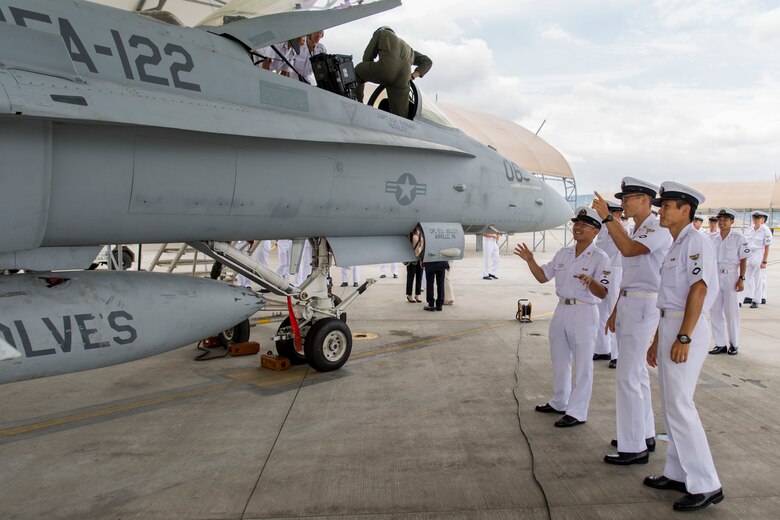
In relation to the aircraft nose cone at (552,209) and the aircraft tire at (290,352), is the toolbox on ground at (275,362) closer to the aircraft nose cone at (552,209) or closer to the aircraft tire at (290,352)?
the aircraft tire at (290,352)

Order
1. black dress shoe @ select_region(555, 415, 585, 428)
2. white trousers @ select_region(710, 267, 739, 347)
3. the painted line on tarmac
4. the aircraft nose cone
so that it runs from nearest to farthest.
Answer: the painted line on tarmac
black dress shoe @ select_region(555, 415, 585, 428)
white trousers @ select_region(710, 267, 739, 347)
the aircraft nose cone

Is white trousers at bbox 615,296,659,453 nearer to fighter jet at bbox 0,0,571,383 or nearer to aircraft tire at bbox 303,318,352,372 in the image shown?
fighter jet at bbox 0,0,571,383

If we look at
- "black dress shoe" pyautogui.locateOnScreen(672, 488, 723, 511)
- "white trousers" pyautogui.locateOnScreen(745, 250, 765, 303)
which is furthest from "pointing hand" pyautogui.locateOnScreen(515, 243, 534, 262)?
"white trousers" pyautogui.locateOnScreen(745, 250, 765, 303)

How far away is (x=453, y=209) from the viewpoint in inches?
258

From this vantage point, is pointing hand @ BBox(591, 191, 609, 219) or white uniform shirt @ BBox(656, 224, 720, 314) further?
pointing hand @ BBox(591, 191, 609, 219)

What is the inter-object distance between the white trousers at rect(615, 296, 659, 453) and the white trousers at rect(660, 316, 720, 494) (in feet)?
1.32

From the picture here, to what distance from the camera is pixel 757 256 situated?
37.3 feet

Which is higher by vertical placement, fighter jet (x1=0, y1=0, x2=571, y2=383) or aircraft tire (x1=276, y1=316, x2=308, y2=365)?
fighter jet (x1=0, y1=0, x2=571, y2=383)

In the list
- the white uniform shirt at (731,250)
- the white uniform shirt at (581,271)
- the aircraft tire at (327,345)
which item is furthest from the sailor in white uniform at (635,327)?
the white uniform shirt at (731,250)

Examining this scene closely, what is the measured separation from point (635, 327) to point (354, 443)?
7.42ft

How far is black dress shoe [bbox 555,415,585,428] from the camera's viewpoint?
4641 millimetres

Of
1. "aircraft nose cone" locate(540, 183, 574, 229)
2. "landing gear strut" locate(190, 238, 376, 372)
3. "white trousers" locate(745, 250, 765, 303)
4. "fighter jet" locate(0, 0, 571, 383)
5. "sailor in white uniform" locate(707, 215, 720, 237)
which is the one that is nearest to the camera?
"fighter jet" locate(0, 0, 571, 383)

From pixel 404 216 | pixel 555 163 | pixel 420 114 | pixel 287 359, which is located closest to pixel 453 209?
pixel 404 216

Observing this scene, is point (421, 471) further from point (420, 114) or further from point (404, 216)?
point (420, 114)
